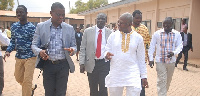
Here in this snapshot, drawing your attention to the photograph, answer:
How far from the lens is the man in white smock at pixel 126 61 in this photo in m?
3.22

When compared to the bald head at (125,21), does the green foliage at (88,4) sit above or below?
above

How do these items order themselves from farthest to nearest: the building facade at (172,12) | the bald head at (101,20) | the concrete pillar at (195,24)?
1. the building facade at (172,12)
2. the concrete pillar at (195,24)
3. the bald head at (101,20)

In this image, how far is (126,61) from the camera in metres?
3.24

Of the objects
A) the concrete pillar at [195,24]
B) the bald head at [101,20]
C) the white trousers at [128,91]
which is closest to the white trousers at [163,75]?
the bald head at [101,20]

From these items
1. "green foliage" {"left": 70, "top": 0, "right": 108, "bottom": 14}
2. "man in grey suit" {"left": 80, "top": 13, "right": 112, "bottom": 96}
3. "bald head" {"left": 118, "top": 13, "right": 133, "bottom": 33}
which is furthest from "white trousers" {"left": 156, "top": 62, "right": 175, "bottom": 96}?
"green foliage" {"left": 70, "top": 0, "right": 108, "bottom": 14}

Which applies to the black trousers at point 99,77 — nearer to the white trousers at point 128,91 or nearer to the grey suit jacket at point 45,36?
the grey suit jacket at point 45,36

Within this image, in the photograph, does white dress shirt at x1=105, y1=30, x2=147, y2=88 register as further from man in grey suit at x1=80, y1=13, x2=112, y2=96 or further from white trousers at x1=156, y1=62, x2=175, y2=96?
white trousers at x1=156, y1=62, x2=175, y2=96

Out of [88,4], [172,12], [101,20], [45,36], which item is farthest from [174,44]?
[88,4]

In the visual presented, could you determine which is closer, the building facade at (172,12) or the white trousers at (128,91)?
the white trousers at (128,91)

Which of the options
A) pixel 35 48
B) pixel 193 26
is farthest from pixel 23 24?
pixel 193 26

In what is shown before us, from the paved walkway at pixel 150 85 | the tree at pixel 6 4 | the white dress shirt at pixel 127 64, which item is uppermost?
the tree at pixel 6 4

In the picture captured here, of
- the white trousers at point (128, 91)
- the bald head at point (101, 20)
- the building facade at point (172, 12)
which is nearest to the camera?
the white trousers at point (128, 91)

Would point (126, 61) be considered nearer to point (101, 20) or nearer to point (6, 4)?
point (101, 20)

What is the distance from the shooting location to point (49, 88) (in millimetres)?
3668
